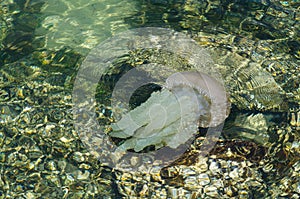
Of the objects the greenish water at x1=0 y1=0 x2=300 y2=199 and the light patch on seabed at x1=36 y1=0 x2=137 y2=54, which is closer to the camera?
the greenish water at x1=0 y1=0 x2=300 y2=199

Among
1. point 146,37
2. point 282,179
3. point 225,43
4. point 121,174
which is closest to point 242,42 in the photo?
point 225,43

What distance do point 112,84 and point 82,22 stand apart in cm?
116

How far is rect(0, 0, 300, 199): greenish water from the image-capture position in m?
3.41

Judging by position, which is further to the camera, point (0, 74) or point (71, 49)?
point (71, 49)

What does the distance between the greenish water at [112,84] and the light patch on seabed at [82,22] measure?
0.04 feet

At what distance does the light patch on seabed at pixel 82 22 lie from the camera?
4.72 metres

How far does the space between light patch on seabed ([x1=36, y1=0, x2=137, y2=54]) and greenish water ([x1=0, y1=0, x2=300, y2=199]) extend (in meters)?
0.01

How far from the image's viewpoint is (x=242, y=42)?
14.9 feet

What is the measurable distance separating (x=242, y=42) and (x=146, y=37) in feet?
3.43

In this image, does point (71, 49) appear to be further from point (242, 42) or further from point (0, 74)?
point (242, 42)

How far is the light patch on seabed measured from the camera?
4723mm

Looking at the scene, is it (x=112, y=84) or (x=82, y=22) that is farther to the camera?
(x=82, y=22)

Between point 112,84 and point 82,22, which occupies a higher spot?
point 82,22

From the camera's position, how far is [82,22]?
4949 millimetres
